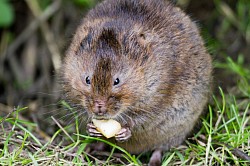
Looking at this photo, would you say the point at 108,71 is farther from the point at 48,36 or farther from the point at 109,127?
the point at 48,36

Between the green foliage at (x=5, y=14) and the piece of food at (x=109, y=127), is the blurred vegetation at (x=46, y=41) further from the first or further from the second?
the piece of food at (x=109, y=127)

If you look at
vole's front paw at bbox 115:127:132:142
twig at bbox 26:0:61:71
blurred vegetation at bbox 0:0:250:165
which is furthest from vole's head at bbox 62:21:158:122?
twig at bbox 26:0:61:71

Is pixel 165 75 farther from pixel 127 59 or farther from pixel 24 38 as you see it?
pixel 24 38

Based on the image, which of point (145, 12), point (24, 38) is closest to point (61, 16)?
point (24, 38)

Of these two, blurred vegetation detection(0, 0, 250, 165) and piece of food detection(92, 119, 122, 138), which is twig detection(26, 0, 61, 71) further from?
piece of food detection(92, 119, 122, 138)

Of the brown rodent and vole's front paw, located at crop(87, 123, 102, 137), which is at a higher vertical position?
the brown rodent

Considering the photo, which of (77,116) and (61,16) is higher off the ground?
(61,16)

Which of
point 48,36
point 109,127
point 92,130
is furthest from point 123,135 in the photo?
point 48,36
